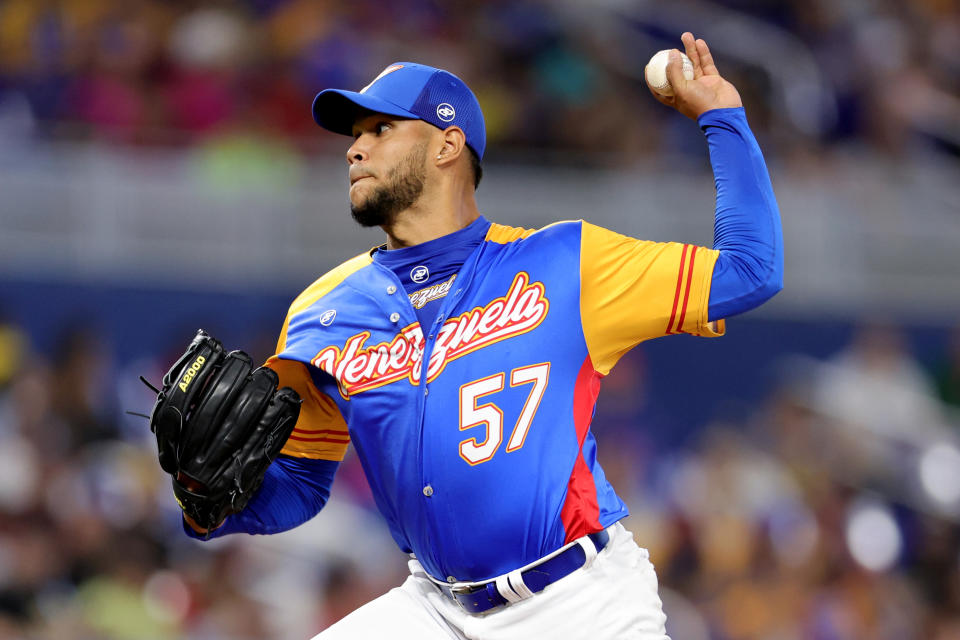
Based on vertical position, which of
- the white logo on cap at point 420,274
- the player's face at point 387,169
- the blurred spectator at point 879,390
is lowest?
the blurred spectator at point 879,390

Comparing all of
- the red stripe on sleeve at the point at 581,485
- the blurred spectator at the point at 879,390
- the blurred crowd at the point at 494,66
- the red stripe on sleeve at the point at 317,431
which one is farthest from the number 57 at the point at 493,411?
the blurred spectator at the point at 879,390

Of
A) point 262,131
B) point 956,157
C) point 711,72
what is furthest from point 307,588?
point 956,157

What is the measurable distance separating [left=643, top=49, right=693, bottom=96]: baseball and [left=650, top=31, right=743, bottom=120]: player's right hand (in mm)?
14

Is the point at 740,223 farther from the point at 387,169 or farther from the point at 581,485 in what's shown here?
the point at 387,169

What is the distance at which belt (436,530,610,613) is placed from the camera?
3.25m

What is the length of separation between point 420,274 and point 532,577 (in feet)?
2.89

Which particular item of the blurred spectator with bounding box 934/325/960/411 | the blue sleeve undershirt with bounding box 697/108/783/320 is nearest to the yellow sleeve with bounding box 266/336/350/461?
the blue sleeve undershirt with bounding box 697/108/783/320

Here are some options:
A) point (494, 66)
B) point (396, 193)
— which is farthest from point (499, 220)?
point (396, 193)

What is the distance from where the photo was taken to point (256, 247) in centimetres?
883

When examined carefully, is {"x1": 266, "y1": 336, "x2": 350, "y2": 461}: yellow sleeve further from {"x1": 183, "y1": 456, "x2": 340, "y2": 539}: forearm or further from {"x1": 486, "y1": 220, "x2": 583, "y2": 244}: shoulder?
{"x1": 486, "y1": 220, "x2": 583, "y2": 244}: shoulder

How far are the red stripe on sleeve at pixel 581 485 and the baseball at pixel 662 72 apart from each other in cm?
74

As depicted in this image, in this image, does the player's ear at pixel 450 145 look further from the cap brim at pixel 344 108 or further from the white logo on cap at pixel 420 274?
the white logo on cap at pixel 420 274

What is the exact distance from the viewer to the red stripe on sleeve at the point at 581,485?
327cm

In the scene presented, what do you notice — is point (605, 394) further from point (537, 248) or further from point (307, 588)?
point (537, 248)
